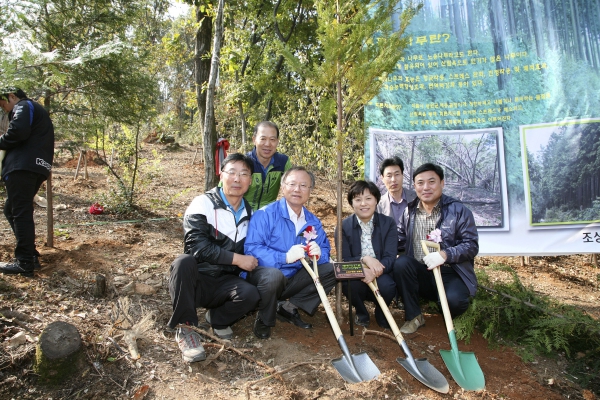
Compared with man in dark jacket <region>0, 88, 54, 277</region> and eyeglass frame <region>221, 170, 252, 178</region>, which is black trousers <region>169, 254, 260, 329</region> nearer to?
eyeglass frame <region>221, 170, 252, 178</region>

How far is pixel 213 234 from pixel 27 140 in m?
2.25

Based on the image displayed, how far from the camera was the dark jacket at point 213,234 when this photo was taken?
10.8 ft

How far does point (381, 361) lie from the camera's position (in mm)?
3150

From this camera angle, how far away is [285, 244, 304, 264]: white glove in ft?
11.0

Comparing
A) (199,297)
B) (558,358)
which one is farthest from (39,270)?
(558,358)

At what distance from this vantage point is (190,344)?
10.0 ft

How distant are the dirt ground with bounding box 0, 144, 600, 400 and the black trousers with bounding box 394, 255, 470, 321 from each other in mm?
265

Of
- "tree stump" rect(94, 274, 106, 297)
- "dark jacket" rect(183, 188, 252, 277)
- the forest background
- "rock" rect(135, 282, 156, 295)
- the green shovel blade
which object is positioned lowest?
the green shovel blade

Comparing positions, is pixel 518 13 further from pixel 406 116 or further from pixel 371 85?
pixel 371 85

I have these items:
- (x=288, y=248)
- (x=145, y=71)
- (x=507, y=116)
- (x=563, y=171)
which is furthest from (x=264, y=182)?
(x=145, y=71)

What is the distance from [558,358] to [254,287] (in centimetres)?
261

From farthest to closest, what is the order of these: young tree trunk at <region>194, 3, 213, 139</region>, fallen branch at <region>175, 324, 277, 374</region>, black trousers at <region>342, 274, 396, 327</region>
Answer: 1. young tree trunk at <region>194, 3, 213, 139</region>
2. black trousers at <region>342, 274, 396, 327</region>
3. fallen branch at <region>175, 324, 277, 374</region>

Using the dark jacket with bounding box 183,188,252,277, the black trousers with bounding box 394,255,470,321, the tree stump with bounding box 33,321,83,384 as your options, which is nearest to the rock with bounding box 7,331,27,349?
the tree stump with bounding box 33,321,83,384

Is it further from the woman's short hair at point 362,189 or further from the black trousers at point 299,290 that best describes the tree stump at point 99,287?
the woman's short hair at point 362,189
